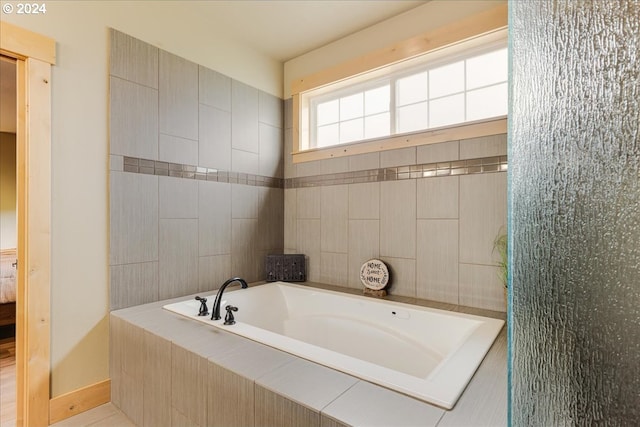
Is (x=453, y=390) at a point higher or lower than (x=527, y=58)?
lower

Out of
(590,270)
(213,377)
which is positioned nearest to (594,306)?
(590,270)

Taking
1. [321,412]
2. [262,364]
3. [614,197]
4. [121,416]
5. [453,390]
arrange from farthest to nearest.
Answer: [121,416]
[262,364]
[453,390]
[321,412]
[614,197]

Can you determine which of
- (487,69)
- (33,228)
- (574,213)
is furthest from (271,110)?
(574,213)

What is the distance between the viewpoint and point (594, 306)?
339 millimetres

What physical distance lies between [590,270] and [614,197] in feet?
0.26

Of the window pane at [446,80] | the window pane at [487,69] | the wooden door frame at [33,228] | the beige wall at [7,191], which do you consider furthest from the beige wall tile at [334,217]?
the beige wall at [7,191]

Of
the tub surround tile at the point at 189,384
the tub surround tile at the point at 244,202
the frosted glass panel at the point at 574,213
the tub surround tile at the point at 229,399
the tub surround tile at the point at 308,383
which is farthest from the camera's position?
the tub surround tile at the point at 244,202

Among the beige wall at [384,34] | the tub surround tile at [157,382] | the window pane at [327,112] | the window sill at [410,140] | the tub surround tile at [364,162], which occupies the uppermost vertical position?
the beige wall at [384,34]

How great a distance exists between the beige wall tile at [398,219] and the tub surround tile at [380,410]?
1.49 meters

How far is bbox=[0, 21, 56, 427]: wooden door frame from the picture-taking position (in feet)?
5.69

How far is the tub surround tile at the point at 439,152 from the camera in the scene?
7.42 feet

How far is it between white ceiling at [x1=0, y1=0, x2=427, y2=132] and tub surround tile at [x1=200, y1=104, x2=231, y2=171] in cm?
66

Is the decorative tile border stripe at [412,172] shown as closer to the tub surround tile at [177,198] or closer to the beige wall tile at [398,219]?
the beige wall tile at [398,219]

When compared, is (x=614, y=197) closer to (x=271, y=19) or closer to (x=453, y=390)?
(x=453, y=390)
